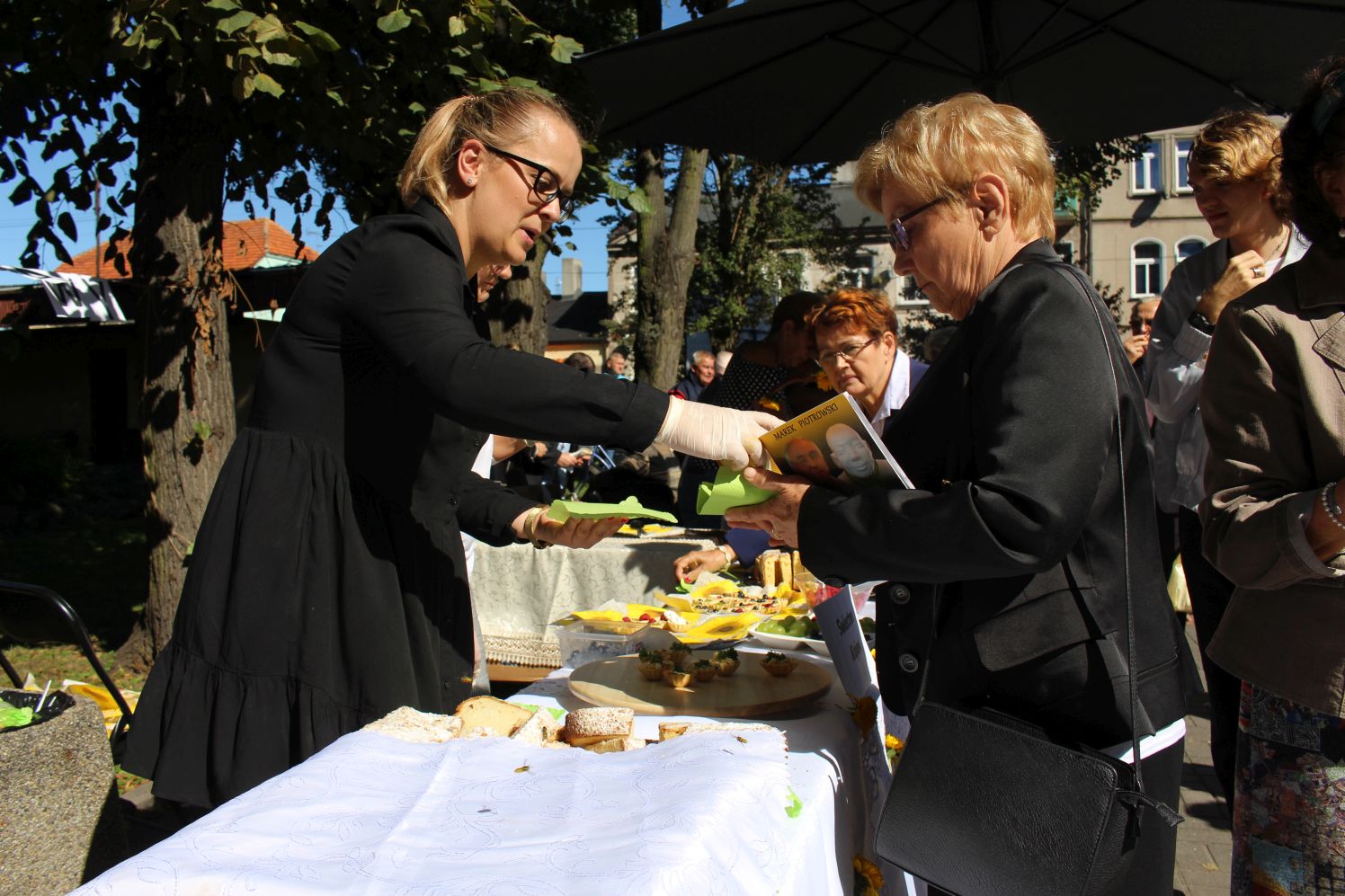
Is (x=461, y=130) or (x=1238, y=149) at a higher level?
(x=1238, y=149)

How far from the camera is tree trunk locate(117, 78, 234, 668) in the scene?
4.80 m

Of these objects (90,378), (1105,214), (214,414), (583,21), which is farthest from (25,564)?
(1105,214)

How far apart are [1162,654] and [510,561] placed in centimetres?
348

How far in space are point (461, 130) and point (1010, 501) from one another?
3.67ft

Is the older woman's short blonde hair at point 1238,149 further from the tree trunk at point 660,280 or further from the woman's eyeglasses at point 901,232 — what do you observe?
the tree trunk at point 660,280

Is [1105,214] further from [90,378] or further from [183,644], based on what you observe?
[183,644]

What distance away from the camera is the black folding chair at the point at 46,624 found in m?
2.62

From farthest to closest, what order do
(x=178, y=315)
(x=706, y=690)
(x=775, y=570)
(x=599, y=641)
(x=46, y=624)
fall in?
(x=178, y=315) → (x=775, y=570) → (x=46, y=624) → (x=599, y=641) → (x=706, y=690)

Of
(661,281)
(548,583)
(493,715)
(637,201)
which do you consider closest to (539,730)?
(493,715)

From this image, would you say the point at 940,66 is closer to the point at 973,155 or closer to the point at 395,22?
the point at 395,22

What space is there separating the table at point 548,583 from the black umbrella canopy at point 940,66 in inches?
71.1

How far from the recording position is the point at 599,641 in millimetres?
2260

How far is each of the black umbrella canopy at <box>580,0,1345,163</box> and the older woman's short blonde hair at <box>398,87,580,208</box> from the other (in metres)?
1.98

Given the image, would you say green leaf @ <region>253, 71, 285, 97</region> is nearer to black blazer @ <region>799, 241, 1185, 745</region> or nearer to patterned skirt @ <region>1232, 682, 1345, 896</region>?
black blazer @ <region>799, 241, 1185, 745</region>
